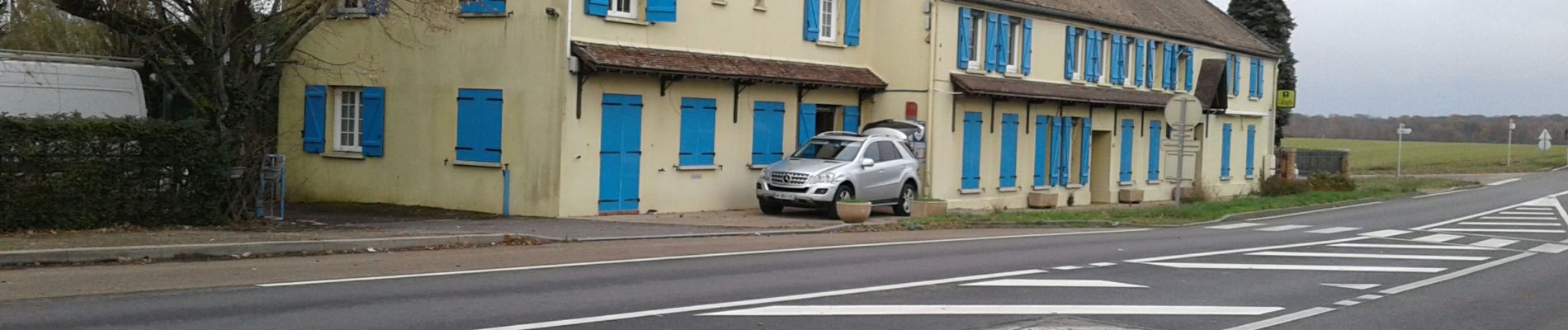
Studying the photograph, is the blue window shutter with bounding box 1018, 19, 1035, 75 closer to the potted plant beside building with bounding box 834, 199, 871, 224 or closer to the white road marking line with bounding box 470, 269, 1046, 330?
the potted plant beside building with bounding box 834, 199, 871, 224

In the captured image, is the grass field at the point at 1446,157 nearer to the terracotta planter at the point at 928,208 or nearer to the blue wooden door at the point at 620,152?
the terracotta planter at the point at 928,208

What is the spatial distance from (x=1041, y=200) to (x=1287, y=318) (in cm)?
2373

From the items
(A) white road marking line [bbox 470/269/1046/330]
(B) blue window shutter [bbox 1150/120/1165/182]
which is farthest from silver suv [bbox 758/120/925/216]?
(B) blue window shutter [bbox 1150/120/1165/182]

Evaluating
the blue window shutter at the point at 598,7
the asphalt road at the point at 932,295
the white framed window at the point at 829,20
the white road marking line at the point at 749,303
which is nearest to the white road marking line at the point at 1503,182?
the white framed window at the point at 829,20

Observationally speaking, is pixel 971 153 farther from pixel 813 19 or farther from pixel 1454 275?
pixel 1454 275

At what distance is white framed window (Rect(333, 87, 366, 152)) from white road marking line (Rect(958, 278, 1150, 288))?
1575 cm

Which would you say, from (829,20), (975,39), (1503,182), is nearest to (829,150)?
(829,20)

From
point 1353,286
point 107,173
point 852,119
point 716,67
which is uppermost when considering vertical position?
point 716,67

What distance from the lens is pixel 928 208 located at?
27.0 m

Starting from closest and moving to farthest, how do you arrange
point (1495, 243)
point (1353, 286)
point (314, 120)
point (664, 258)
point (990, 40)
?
point (1353, 286)
point (664, 258)
point (1495, 243)
point (314, 120)
point (990, 40)

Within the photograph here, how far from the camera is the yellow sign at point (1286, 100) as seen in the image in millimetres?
50250

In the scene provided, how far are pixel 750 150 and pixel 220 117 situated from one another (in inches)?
435

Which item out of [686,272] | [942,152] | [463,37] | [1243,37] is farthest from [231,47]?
[1243,37]

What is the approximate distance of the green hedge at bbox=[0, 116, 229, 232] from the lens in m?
16.0
